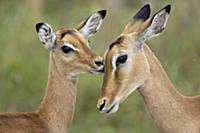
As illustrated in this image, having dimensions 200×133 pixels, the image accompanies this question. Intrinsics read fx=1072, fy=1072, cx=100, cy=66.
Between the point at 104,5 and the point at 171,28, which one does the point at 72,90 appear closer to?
the point at 171,28

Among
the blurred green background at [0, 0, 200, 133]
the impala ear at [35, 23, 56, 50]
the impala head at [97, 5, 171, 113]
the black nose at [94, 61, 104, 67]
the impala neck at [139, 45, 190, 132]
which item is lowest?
the blurred green background at [0, 0, 200, 133]

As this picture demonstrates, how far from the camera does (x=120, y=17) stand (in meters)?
16.8

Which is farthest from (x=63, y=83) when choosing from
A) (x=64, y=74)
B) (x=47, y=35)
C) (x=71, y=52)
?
(x=47, y=35)

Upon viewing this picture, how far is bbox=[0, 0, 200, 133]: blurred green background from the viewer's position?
12.5m

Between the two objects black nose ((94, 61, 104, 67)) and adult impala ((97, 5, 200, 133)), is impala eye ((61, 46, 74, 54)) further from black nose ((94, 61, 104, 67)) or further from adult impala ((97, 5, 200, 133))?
adult impala ((97, 5, 200, 133))

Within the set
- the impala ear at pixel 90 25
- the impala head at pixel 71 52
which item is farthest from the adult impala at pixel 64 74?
the impala ear at pixel 90 25

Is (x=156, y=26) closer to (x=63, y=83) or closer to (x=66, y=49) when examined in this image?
(x=66, y=49)

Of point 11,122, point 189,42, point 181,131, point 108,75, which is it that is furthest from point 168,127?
point 189,42

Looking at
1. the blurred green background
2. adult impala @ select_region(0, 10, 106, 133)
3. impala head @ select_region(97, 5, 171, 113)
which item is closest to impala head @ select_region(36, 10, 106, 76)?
adult impala @ select_region(0, 10, 106, 133)

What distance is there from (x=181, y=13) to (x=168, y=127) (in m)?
6.72

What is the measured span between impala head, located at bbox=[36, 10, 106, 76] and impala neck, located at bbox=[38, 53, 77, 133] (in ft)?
0.25

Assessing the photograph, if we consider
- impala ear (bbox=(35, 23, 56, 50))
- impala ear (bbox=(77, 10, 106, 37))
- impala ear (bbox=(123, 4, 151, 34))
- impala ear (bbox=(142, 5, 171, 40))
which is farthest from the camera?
impala ear (bbox=(77, 10, 106, 37))

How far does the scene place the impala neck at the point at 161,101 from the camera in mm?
9000

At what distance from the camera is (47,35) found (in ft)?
32.8
